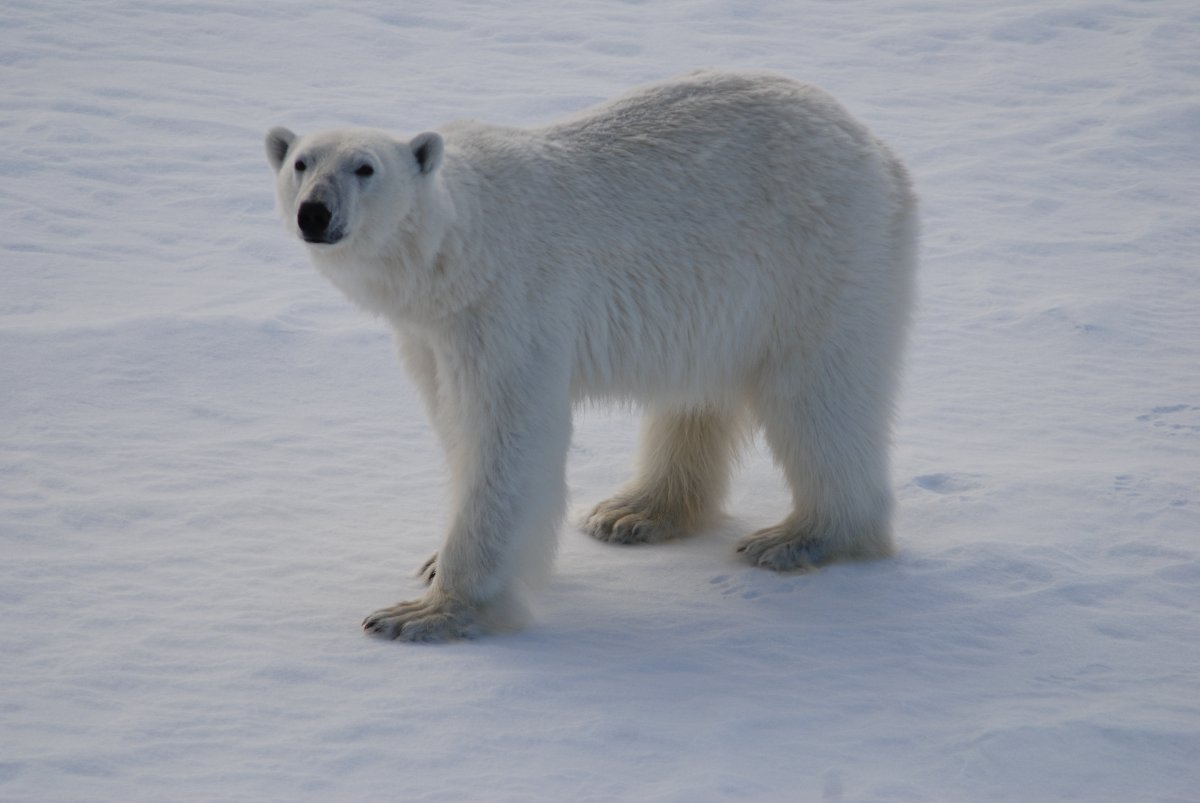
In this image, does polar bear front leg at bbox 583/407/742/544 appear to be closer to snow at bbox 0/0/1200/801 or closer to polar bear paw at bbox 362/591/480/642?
snow at bbox 0/0/1200/801

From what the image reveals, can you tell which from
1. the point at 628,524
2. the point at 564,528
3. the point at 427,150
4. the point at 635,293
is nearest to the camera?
the point at 427,150

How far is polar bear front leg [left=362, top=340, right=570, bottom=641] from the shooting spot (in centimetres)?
489

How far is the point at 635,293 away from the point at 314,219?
1.24m

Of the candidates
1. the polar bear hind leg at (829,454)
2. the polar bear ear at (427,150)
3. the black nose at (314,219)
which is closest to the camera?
the black nose at (314,219)

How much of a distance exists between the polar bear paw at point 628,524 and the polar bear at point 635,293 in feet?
0.04

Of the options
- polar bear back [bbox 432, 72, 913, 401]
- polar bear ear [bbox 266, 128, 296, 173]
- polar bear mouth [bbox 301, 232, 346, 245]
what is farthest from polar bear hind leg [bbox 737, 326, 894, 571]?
polar bear ear [bbox 266, 128, 296, 173]

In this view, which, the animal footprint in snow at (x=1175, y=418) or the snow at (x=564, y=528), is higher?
the snow at (x=564, y=528)

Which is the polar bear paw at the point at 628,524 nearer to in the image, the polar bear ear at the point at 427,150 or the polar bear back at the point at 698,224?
the polar bear back at the point at 698,224

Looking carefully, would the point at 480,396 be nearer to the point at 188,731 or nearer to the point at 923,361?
the point at 188,731

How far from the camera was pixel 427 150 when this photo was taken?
15.2 feet

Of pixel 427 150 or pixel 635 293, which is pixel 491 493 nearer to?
pixel 635 293

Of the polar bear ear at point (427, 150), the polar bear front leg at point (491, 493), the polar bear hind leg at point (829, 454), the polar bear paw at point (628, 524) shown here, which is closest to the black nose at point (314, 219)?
the polar bear ear at point (427, 150)

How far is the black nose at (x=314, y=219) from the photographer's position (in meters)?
4.43

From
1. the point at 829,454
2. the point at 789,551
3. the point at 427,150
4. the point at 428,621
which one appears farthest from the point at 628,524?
the point at 427,150
